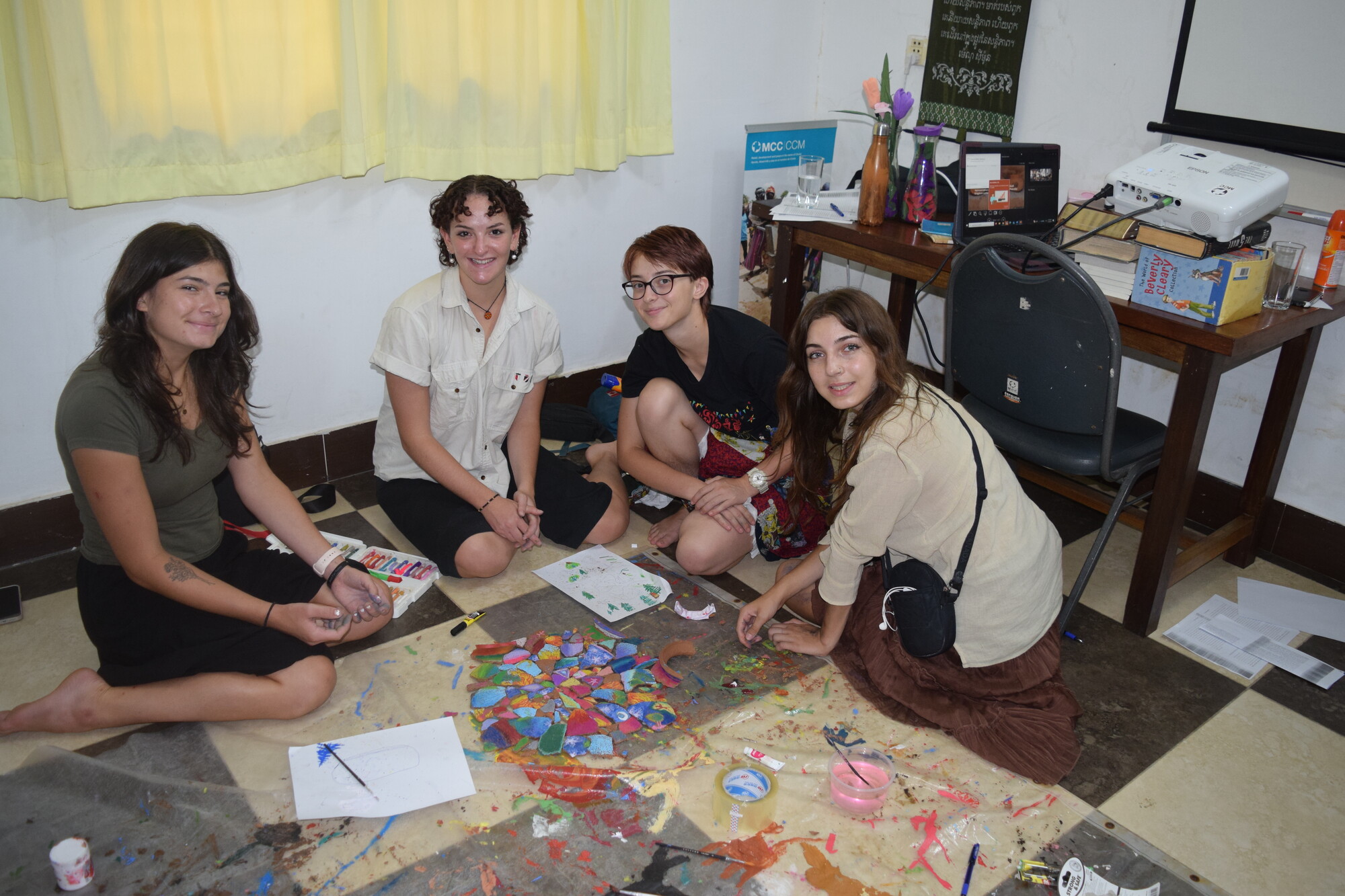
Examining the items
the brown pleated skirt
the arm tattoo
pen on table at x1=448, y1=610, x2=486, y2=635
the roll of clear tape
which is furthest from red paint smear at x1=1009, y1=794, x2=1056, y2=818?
the arm tattoo

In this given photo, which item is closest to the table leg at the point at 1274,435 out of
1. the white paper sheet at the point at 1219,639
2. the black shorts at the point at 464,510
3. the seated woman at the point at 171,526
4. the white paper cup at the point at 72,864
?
the white paper sheet at the point at 1219,639

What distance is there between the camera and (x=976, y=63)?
306 centimetres

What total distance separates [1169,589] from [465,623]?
1768mm

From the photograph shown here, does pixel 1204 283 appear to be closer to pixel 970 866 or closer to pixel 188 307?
pixel 970 866

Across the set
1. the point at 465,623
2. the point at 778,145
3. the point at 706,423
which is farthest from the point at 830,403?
the point at 778,145

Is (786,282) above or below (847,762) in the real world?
above

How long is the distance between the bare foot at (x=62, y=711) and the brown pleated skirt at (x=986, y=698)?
1.48 metres

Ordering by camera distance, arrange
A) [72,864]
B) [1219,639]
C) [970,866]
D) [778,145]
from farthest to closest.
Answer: [778,145] → [1219,639] → [970,866] → [72,864]

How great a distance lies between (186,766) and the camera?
5.86 ft

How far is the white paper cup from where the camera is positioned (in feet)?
4.91

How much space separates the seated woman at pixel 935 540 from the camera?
5.89 ft

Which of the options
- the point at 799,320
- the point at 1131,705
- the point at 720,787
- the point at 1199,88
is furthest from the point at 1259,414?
the point at 720,787

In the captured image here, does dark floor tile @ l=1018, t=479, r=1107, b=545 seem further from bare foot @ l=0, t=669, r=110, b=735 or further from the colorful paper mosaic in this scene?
bare foot @ l=0, t=669, r=110, b=735

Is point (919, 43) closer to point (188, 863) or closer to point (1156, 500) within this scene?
point (1156, 500)
